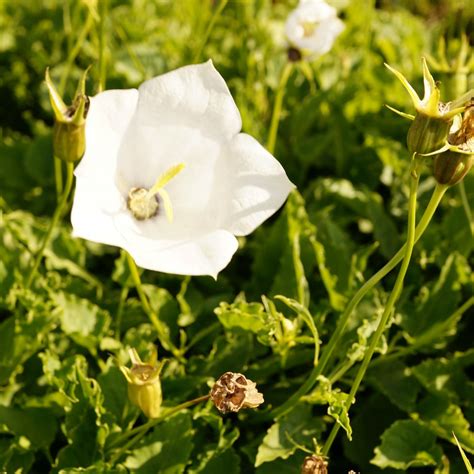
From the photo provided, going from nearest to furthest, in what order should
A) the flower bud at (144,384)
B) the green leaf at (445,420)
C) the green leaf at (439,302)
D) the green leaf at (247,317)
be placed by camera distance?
the flower bud at (144,384) < the green leaf at (247,317) < the green leaf at (445,420) < the green leaf at (439,302)

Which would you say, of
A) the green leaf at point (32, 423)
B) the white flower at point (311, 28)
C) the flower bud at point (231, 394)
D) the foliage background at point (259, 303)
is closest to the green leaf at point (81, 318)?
the foliage background at point (259, 303)

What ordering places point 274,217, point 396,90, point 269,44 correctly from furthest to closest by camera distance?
point 269,44, point 396,90, point 274,217

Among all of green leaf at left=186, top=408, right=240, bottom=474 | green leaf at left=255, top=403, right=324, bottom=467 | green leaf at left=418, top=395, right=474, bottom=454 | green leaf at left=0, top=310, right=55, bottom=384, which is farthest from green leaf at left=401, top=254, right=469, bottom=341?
green leaf at left=0, top=310, right=55, bottom=384

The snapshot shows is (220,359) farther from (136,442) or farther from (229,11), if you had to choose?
(229,11)

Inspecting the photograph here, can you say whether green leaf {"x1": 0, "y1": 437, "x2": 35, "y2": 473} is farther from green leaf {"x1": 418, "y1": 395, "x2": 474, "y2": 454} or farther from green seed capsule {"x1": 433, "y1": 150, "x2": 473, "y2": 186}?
green seed capsule {"x1": 433, "y1": 150, "x2": 473, "y2": 186}

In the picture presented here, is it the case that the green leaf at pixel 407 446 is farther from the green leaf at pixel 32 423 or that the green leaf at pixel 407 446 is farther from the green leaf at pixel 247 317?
the green leaf at pixel 32 423

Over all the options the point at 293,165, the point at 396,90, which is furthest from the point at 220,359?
the point at 396,90
